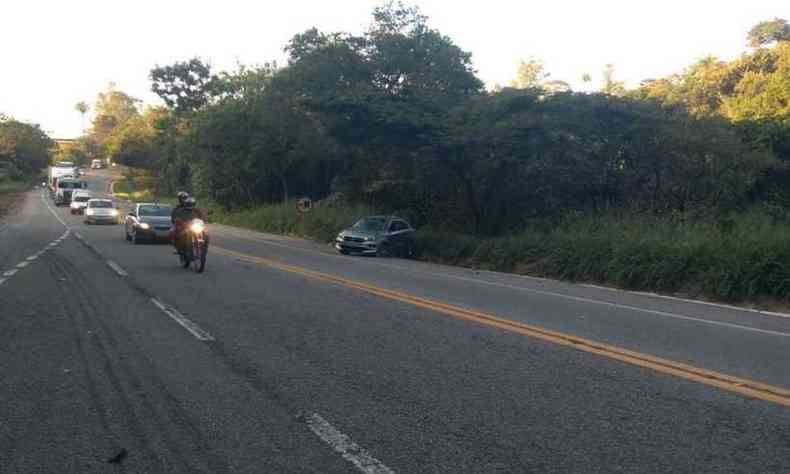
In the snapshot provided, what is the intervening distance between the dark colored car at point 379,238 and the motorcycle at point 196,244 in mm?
9740

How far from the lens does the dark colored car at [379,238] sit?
26.5 metres

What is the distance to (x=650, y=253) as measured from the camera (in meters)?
18.3

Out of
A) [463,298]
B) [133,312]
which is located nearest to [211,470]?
[133,312]

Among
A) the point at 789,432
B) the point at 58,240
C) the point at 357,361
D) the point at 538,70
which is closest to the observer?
the point at 789,432

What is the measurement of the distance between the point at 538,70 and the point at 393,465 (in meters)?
86.6

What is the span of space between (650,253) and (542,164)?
6.97 metres

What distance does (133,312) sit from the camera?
11.1 m

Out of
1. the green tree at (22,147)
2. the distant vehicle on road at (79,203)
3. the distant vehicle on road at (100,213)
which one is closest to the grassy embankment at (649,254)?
the distant vehicle on road at (100,213)

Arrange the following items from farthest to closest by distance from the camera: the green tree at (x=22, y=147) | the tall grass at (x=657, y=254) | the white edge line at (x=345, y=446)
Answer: the green tree at (x=22, y=147)
the tall grass at (x=657, y=254)
the white edge line at (x=345, y=446)

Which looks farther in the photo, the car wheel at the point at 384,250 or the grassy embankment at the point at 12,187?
the grassy embankment at the point at 12,187

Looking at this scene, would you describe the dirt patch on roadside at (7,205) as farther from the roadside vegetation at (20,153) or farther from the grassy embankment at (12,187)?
the roadside vegetation at (20,153)

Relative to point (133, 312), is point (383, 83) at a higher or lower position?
higher

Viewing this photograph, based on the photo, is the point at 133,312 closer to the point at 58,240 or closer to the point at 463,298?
the point at 463,298

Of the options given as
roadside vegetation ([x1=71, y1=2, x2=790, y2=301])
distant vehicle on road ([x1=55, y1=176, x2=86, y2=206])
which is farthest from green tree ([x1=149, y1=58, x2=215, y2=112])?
roadside vegetation ([x1=71, y1=2, x2=790, y2=301])
